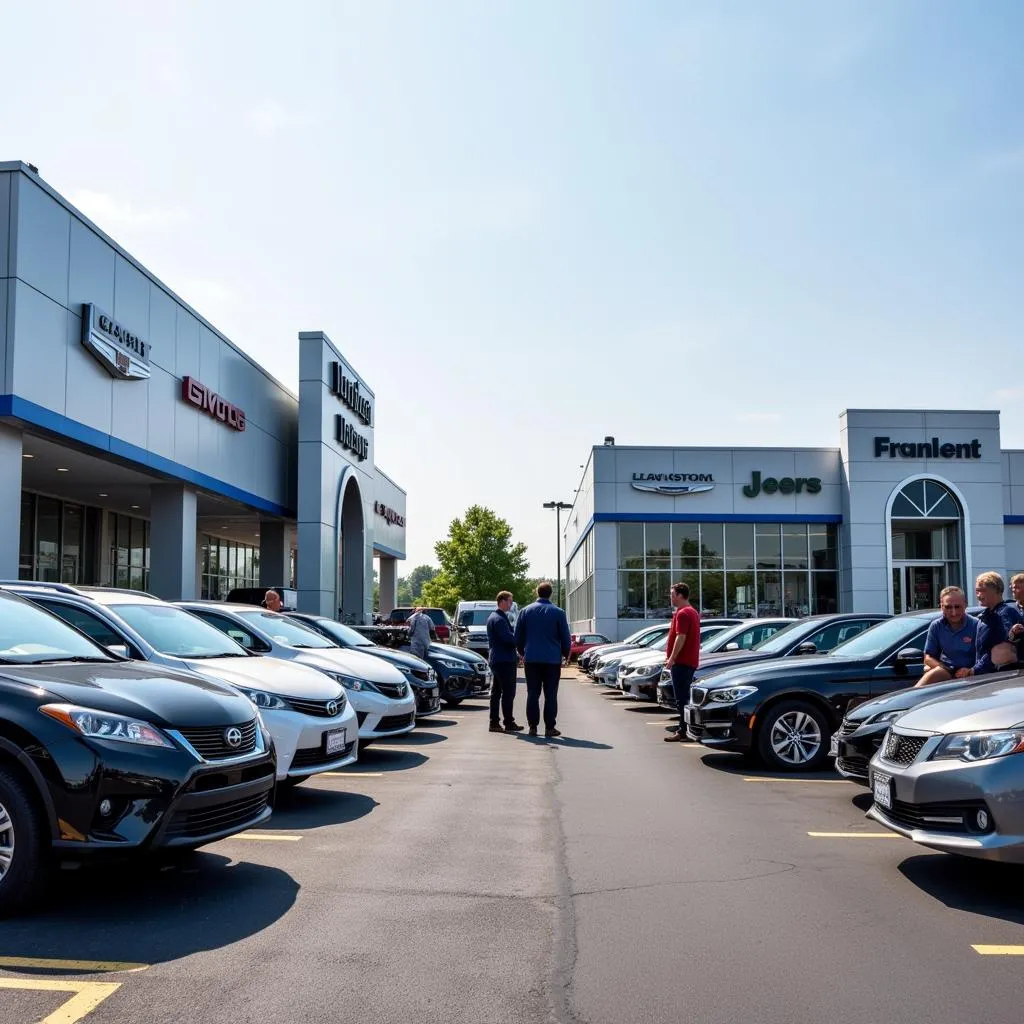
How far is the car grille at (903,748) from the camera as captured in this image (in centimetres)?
576

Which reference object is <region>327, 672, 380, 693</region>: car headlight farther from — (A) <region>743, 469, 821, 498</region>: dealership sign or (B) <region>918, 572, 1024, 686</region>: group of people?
(A) <region>743, 469, 821, 498</region>: dealership sign

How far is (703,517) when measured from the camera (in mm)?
37719

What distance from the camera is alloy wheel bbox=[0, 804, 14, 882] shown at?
15.6 feet

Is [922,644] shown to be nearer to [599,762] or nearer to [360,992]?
[599,762]

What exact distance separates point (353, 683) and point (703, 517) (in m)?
28.8

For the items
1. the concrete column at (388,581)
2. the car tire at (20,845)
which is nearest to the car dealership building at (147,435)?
the car tire at (20,845)

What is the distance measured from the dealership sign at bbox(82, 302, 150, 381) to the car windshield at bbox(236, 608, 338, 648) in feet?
25.2

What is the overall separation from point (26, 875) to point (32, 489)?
2210 centimetres

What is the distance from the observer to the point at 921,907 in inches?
206

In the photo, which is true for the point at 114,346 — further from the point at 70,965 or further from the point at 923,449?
the point at 923,449

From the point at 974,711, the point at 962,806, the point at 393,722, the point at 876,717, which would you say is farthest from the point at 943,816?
the point at 393,722

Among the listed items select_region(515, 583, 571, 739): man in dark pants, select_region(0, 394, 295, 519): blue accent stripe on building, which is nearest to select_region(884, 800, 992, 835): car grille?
select_region(515, 583, 571, 739): man in dark pants

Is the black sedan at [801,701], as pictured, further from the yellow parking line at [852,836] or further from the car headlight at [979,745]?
the car headlight at [979,745]

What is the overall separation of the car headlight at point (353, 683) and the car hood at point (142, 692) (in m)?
4.22
